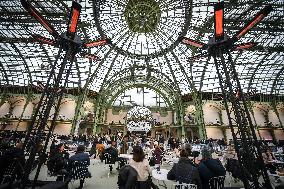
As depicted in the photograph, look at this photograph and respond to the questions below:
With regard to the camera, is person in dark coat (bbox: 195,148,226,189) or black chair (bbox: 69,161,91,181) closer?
person in dark coat (bbox: 195,148,226,189)

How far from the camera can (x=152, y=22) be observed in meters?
22.3

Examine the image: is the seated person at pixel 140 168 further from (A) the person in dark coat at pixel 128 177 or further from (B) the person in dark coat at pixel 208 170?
(B) the person in dark coat at pixel 208 170

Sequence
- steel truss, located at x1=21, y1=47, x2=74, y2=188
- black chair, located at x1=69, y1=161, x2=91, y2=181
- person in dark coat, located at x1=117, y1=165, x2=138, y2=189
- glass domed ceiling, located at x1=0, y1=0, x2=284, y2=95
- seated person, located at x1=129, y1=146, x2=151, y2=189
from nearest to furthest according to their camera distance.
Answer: person in dark coat, located at x1=117, y1=165, x2=138, y2=189
seated person, located at x1=129, y1=146, x2=151, y2=189
steel truss, located at x1=21, y1=47, x2=74, y2=188
black chair, located at x1=69, y1=161, x2=91, y2=181
glass domed ceiling, located at x1=0, y1=0, x2=284, y2=95

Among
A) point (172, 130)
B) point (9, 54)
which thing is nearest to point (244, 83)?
point (172, 130)

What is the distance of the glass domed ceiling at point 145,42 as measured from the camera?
18969mm

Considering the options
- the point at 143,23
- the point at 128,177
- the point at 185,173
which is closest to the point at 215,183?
the point at 185,173

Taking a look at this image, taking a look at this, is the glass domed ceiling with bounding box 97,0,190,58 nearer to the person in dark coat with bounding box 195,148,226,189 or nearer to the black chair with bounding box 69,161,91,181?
the person in dark coat with bounding box 195,148,226,189

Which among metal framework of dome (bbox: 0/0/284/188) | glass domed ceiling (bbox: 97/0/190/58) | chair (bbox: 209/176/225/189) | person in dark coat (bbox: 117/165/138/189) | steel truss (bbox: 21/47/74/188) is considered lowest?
chair (bbox: 209/176/225/189)

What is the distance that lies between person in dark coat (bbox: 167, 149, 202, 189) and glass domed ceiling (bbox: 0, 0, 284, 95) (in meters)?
15.2

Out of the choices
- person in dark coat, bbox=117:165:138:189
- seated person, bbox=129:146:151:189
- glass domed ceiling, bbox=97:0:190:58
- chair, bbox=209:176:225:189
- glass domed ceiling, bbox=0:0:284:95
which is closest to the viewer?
person in dark coat, bbox=117:165:138:189

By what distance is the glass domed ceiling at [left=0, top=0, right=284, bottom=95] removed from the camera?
1897 cm

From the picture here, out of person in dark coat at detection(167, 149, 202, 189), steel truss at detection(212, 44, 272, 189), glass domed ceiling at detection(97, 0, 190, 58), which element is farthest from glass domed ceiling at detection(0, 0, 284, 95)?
person in dark coat at detection(167, 149, 202, 189)

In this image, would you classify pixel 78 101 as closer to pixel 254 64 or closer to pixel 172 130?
pixel 172 130

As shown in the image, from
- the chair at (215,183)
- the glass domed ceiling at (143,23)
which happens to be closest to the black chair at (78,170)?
the chair at (215,183)
